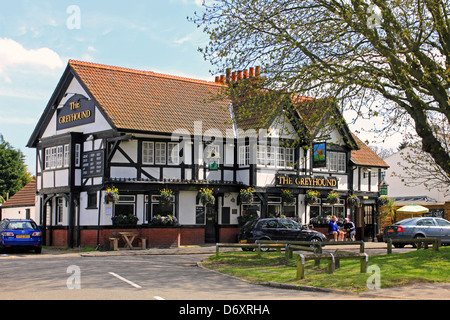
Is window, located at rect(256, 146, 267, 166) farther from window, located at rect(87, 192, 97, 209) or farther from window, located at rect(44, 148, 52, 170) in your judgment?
window, located at rect(44, 148, 52, 170)

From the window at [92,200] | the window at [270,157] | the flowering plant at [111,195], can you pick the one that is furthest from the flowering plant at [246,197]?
the window at [92,200]

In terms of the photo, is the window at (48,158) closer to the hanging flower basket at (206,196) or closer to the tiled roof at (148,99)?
the tiled roof at (148,99)

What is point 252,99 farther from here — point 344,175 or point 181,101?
point 344,175

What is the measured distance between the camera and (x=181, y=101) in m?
35.5

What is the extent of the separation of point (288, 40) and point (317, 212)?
19.2m

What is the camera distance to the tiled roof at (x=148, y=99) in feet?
104

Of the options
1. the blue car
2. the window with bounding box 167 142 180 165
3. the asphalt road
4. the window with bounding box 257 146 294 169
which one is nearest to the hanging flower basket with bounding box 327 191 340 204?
the window with bounding box 257 146 294 169

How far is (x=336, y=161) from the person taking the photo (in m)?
39.3

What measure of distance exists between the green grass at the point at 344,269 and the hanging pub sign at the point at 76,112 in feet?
44.9

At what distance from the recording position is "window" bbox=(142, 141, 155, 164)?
31817 millimetres

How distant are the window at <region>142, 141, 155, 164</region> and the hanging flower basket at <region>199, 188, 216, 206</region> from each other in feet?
10.1

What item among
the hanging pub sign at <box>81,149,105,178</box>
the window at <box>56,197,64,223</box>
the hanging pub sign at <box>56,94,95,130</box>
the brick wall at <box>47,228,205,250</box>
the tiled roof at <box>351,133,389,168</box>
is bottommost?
the brick wall at <box>47,228,205,250</box>

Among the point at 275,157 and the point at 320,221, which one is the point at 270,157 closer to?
the point at 275,157

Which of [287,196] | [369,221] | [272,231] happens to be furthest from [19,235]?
[369,221]
